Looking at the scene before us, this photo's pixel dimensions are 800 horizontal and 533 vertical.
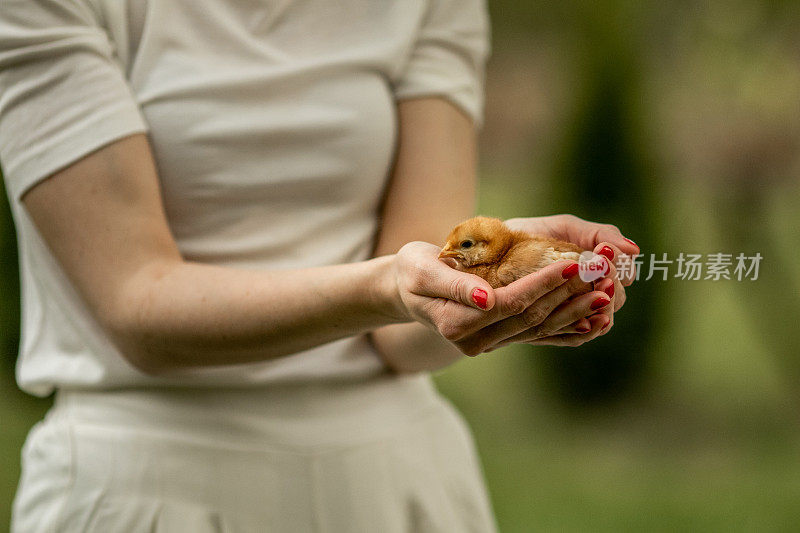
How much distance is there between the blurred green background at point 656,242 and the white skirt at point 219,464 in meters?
0.65

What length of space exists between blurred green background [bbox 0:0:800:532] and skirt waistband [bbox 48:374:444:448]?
2.10 feet

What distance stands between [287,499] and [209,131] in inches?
9.9

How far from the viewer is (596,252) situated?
0.38 metres

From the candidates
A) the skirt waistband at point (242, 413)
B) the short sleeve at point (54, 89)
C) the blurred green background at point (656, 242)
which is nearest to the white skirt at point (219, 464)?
the skirt waistband at point (242, 413)

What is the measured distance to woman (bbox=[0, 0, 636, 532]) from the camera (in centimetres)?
46

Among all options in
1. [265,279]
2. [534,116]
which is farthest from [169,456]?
[534,116]

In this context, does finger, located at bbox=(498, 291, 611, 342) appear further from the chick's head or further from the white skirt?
the white skirt

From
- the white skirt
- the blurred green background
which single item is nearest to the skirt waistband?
the white skirt

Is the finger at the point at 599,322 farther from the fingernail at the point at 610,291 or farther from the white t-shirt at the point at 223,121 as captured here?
the white t-shirt at the point at 223,121

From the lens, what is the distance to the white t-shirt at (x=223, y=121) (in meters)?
0.47

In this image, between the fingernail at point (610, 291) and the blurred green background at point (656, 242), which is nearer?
the fingernail at point (610, 291)

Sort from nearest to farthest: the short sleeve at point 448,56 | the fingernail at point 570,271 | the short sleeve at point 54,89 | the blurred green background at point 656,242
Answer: the fingernail at point 570,271 < the short sleeve at point 54,89 < the short sleeve at point 448,56 < the blurred green background at point 656,242

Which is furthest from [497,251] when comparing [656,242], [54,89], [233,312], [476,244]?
[656,242]

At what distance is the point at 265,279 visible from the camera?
1.52 feet
